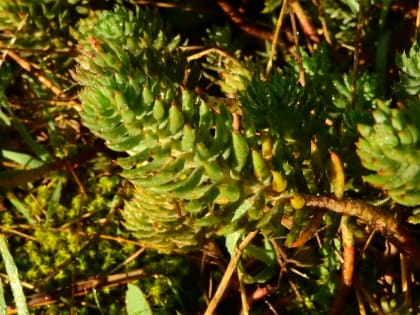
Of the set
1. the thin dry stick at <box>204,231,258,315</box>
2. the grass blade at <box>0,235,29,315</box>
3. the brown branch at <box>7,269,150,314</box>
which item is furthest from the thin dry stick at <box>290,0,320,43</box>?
the grass blade at <box>0,235,29,315</box>

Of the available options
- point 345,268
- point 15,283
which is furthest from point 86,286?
point 345,268

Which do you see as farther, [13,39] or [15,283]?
[13,39]

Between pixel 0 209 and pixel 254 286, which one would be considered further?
pixel 0 209

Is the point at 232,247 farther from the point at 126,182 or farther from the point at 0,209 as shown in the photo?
the point at 0,209

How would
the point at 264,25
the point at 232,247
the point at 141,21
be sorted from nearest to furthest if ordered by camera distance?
the point at 232,247 → the point at 141,21 → the point at 264,25

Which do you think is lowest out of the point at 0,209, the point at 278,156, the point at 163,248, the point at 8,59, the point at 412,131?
the point at 0,209

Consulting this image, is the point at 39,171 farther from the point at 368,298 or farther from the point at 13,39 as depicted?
the point at 368,298

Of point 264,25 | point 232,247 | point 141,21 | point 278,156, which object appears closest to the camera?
point 278,156

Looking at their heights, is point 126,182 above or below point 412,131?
below

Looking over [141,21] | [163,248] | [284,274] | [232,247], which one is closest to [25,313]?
[163,248]
